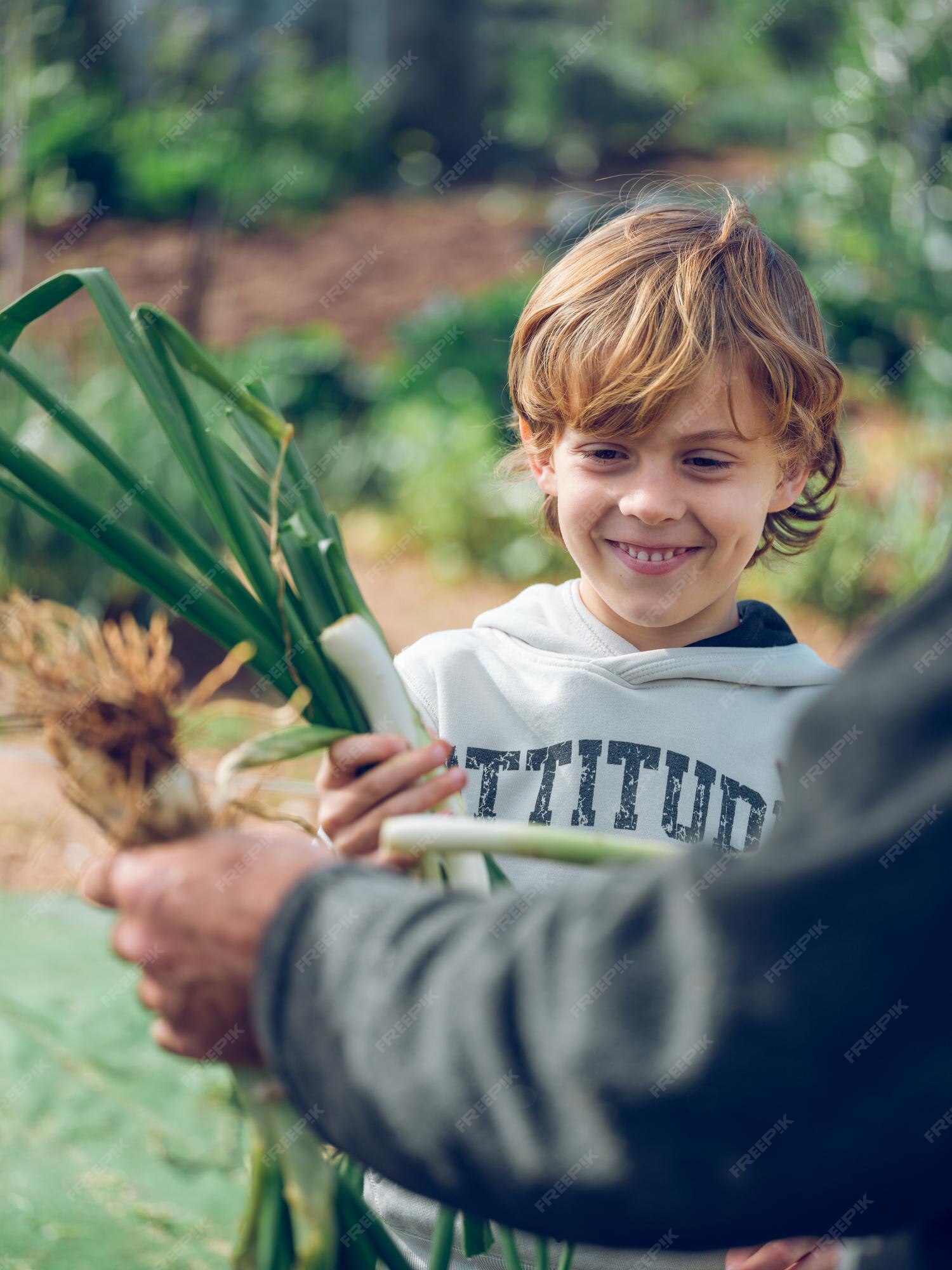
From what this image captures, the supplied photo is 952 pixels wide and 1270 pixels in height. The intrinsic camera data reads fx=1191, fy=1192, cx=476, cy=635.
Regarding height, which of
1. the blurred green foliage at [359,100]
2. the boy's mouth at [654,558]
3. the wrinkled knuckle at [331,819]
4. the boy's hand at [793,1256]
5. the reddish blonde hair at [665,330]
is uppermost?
the blurred green foliage at [359,100]

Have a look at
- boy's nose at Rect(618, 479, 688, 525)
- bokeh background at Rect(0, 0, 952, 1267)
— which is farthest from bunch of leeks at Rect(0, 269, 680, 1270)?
boy's nose at Rect(618, 479, 688, 525)

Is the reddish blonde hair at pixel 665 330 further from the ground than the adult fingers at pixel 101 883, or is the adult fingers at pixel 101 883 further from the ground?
the reddish blonde hair at pixel 665 330

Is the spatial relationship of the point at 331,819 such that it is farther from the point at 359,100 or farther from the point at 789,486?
the point at 359,100

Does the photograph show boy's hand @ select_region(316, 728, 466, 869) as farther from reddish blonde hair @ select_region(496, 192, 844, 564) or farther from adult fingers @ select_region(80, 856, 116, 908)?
reddish blonde hair @ select_region(496, 192, 844, 564)

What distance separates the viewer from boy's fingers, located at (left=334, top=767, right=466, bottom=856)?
101 cm

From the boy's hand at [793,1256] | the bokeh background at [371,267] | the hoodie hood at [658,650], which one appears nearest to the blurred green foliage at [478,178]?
the bokeh background at [371,267]

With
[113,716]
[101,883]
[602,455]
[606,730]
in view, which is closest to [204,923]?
[101,883]

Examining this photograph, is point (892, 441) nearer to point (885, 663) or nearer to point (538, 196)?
point (885, 663)

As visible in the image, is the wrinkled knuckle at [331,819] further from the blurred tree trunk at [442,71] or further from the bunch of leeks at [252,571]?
the blurred tree trunk at [442,71]

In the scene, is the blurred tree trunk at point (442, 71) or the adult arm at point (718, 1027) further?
the blurred tree trunk at point (442, 71)

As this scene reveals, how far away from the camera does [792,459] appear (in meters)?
1.54

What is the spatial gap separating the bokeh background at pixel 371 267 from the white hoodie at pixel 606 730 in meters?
0.43

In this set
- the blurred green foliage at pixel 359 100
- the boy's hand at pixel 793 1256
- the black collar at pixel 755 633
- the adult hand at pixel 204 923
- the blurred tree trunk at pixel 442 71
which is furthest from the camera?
the blurred tree trunk at pixel 442 71

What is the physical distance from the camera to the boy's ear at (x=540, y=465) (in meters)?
1.58
